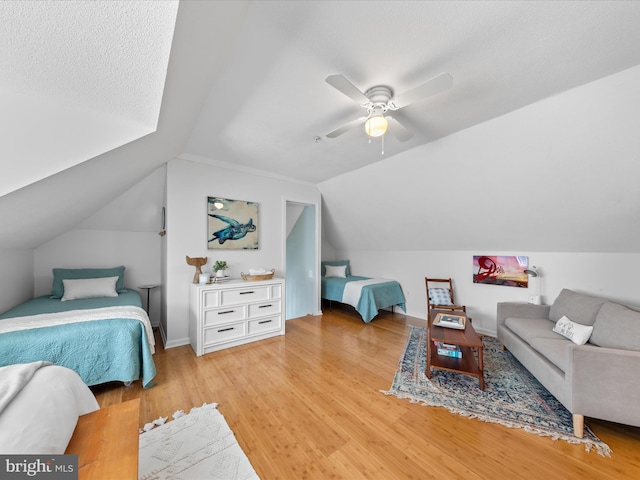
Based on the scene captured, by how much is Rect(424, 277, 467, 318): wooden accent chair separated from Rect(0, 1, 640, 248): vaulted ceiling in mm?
2668

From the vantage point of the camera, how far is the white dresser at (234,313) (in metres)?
2.91

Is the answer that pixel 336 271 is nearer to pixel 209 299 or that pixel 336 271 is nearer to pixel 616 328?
pixel 209 299

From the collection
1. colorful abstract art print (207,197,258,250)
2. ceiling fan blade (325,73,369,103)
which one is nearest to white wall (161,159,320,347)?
colorful abstract art print (207,197,258,250)

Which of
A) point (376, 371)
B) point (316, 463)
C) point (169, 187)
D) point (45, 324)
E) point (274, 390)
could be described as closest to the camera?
point (316, 463)

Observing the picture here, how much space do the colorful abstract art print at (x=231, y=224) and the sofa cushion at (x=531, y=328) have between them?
3.50 meters

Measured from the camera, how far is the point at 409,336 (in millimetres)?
3510

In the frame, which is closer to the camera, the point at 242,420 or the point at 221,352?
the point at 242,420

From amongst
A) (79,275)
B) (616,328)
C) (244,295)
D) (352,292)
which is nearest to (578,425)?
(616,328)

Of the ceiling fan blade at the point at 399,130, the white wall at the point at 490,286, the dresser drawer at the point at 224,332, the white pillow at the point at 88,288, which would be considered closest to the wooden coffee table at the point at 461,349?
the white wall at the point at 490,286

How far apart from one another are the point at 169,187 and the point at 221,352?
2.21 meters

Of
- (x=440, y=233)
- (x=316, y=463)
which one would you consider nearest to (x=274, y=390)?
(x=316, y=463)

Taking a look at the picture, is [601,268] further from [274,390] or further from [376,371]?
[274,390]

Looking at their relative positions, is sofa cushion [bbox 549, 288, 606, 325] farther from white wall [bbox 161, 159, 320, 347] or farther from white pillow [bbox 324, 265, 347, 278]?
A: white wall [bbox 161, 159, 320, 347]

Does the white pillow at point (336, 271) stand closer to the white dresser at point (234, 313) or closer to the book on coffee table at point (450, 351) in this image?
the white dresser at point (234, 313)
